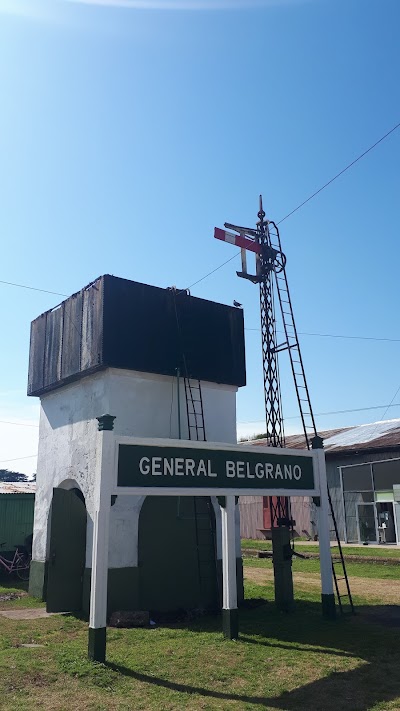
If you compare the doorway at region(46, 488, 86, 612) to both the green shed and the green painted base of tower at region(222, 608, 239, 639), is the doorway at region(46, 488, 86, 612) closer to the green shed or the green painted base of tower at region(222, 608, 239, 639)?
the green painted base of tower at region(222, 608, 239, 639)

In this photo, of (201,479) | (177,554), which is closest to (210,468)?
(201,479)

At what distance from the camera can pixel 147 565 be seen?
43.1ft

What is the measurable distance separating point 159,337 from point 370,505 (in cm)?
2093

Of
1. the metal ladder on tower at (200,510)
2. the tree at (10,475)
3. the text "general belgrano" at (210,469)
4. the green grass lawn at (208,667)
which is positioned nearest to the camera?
the green grass lawn at (208,667)

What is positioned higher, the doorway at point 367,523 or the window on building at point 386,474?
the window on building at point 386,474

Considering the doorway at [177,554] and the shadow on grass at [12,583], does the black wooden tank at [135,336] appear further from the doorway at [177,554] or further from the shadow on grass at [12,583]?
the shadow on grass at [12,583]

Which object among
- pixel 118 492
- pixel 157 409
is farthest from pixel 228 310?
pixel 118 492

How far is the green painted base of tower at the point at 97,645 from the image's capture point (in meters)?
8.38

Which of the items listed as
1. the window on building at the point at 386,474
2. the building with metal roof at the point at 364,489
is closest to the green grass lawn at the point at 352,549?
the building with metal roof at the point at 364,489

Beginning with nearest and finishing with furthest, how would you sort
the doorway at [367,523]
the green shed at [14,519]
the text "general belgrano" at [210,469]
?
the text "general belgrano" at [210,469]
the green shed at [14,519]
the doorway at [367,523]

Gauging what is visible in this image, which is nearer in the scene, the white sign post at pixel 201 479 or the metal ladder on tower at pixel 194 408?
the white sign post at pixel 201 479

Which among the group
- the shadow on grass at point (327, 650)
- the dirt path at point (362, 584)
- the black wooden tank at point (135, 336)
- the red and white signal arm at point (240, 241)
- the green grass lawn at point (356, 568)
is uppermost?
the red and white signal arm at point (240, 241)

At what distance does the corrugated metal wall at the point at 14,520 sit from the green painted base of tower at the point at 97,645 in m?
14.0

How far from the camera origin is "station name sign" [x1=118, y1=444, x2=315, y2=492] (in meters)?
9.31
